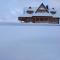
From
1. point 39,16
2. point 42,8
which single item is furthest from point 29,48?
point 42,8

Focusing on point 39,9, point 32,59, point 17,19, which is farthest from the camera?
point 39,9

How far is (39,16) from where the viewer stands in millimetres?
4668

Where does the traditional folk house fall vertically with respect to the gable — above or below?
below

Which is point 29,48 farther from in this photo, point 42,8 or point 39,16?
point 42,8

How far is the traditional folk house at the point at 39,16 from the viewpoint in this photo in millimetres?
4566

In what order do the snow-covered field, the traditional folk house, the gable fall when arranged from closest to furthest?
the snow-covered field, the traditional folk house, the gable

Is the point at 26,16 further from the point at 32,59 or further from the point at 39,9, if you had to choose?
the point at 32,59

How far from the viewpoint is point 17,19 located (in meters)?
4.53

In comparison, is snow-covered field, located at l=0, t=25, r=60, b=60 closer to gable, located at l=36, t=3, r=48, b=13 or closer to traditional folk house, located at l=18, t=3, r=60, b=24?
traditional folk house, located at l=18, t=3, r=60, b=24

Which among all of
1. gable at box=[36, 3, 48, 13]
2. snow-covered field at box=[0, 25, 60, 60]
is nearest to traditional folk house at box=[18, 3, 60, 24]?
gable at box=[36, 3, 48, 13]

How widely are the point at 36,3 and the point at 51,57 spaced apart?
4282mm

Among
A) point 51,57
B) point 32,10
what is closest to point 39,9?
point 32,10

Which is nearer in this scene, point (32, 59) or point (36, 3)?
point (32, 59)

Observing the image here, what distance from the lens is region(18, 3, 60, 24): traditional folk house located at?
4.57 metres
